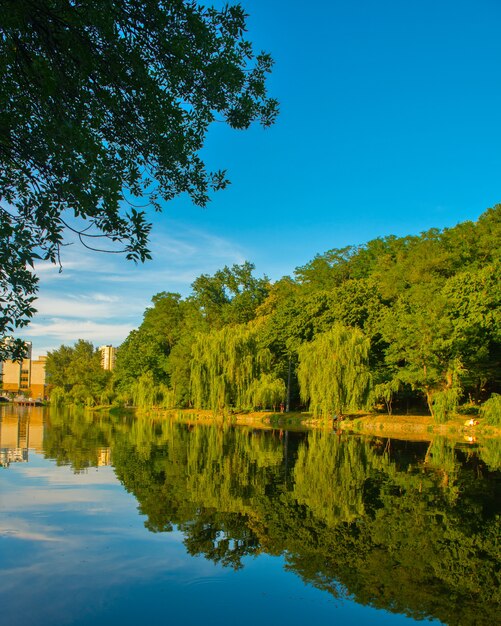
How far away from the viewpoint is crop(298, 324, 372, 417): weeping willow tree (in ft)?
106

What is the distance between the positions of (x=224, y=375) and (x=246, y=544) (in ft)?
97.7

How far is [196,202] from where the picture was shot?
7.87 meters

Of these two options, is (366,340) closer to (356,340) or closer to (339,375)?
(356,340)

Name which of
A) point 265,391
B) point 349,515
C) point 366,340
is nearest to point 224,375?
point 265,391

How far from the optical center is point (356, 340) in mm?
33688

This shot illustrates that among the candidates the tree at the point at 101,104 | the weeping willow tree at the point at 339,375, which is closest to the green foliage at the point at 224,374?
the weeping willow tree at the point at 339,375

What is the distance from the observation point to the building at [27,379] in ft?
415

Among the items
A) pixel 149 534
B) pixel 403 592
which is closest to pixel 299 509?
pixel 149 534

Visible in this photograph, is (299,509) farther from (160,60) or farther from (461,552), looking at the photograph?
(160,60)

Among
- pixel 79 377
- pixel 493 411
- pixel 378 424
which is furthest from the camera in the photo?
pixel 79 377

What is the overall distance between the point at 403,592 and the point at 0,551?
18.0 feet

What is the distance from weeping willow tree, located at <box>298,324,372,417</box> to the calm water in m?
16.1

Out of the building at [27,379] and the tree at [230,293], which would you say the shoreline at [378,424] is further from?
the building at [27,379]

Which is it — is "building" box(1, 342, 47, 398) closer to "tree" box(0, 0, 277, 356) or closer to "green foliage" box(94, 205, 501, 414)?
"green foliage" box(94, 205, 501, 414)
